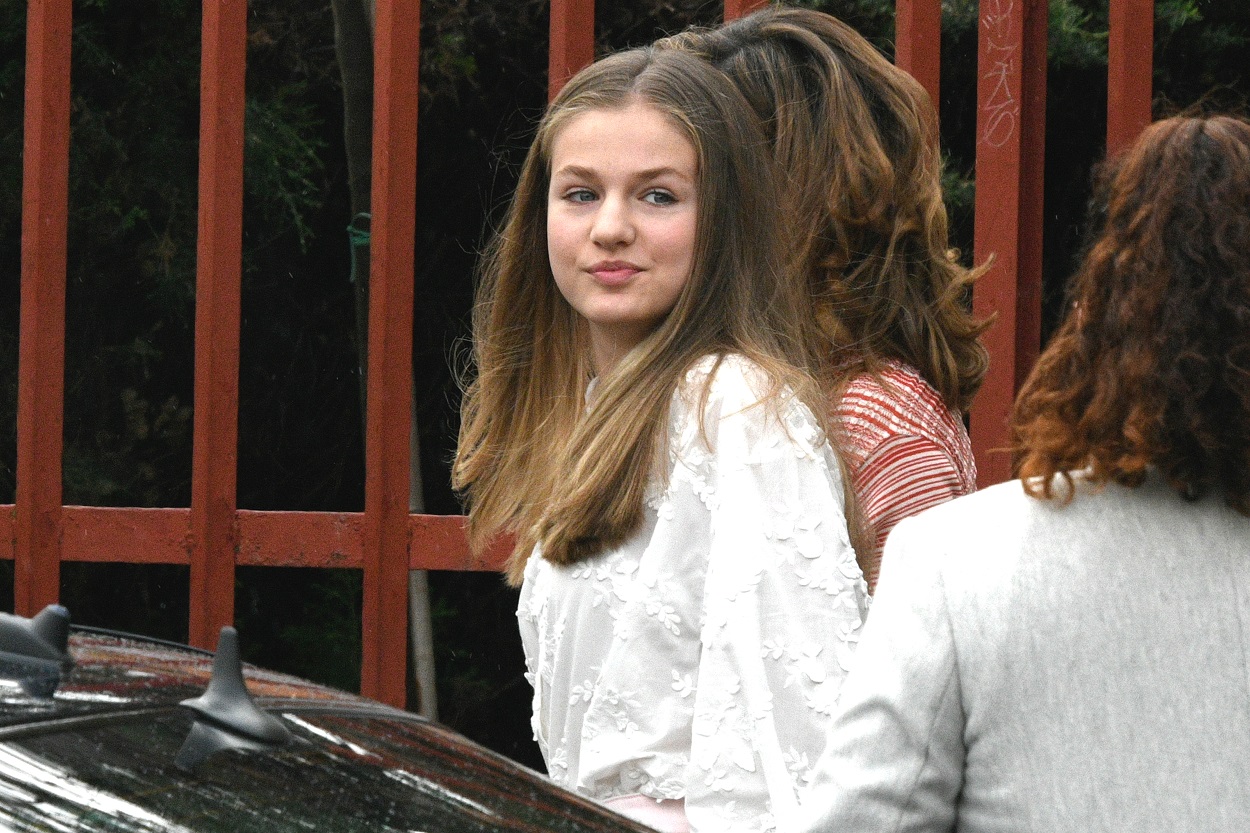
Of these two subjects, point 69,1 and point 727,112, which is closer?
point 727,112

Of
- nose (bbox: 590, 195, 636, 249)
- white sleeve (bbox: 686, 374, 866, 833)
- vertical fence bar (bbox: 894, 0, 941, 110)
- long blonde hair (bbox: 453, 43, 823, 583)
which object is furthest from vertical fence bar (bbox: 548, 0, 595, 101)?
white sleeve (bbox: 686, 374, 866, 833)

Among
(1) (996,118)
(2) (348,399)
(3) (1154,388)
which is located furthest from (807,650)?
(2) (348,399)

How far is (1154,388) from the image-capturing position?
118 centimetres

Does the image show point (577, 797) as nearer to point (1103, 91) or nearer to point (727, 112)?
point (727, 112)

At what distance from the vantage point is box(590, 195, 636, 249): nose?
181 cm

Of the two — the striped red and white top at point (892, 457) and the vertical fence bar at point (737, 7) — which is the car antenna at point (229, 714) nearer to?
the striped red and white top at point (892, 457)

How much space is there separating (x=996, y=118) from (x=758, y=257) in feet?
3.87

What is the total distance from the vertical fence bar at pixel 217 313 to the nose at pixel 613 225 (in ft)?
→ 4.89

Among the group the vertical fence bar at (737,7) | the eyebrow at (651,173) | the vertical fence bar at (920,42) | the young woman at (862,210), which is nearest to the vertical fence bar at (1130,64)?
the vertical fence bar at (920,42)

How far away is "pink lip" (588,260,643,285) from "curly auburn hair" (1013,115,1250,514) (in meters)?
0.67

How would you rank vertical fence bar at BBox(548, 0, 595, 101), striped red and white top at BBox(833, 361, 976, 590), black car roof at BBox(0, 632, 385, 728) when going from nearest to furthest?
1. black car roof at BBox(0, 632, 385, 728)
2. striped red and white top at BBox(833, 361, 976, 590)
3. vertical fence bar at BBox(548, 0, 595, 101)

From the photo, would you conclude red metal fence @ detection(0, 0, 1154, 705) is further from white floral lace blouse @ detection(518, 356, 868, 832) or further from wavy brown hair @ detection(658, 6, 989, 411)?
white floral lace blouse @ detection(518, 356, 868, 832)

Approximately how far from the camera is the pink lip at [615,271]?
1820 millimetres

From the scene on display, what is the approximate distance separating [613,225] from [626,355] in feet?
0.49
